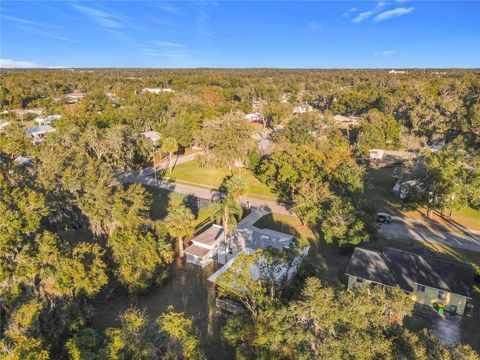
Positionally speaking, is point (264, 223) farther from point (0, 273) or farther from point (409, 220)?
point (0, 273)

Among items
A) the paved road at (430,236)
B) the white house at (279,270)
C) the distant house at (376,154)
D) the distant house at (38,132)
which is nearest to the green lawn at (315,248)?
the white house at (279,270)

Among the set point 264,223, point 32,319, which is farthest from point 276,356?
point 264,223

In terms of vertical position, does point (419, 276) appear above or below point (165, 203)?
above

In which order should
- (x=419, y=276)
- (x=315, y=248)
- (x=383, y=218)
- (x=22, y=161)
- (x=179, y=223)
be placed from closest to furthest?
(x=419, y=276) → (x=179, y=223) → (x=315, y=248) → (x=383, y=218) → (x=22, y=161)

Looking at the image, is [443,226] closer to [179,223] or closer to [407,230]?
[407,230]

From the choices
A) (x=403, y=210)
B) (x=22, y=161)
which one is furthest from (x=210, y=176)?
(x=403, y=210)

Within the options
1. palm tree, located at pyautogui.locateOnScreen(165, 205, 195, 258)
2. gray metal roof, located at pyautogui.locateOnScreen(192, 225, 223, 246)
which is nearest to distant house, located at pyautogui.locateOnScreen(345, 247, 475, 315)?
gray metal roof, located at pyautogui.locateOnScreen(192, 225, 223, 246)
